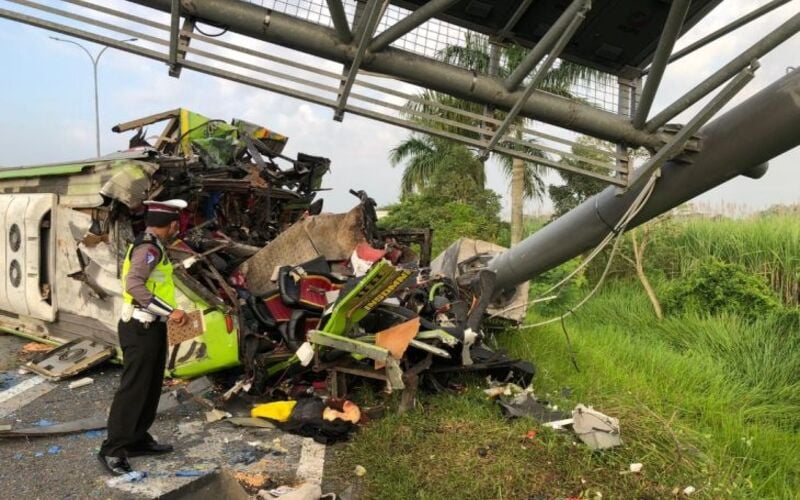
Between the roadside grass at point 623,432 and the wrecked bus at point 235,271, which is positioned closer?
the roadside grass at point 623,432

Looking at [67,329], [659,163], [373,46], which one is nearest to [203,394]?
[67,329]

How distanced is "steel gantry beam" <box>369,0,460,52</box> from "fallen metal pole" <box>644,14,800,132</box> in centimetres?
157

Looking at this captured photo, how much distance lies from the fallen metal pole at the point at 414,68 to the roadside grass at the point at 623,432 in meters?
2.35

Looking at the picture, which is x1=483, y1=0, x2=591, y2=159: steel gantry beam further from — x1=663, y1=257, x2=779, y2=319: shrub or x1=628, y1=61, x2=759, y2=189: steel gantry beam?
x1=663, y1=257, x2=779, y2=319: shrub

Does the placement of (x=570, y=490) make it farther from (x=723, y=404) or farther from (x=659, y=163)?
(x=723, y=404)

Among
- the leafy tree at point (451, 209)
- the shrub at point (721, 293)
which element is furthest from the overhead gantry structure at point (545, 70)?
the leafy tree at point (451, 209)

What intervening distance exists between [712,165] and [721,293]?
7913mm

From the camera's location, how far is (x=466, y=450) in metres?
4.57

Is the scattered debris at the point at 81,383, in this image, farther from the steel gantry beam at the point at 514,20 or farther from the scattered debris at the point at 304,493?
the steel gantry beam at the point at 514,20

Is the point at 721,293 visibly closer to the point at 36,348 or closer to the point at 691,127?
the point at 691,127

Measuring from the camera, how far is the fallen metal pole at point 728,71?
10.9 feet

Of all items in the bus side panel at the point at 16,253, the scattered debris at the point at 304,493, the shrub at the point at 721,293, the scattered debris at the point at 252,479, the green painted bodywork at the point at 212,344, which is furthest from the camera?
the shrub at the point at 721,293

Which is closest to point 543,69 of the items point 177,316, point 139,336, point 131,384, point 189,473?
point 177,316

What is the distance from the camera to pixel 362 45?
323cm
